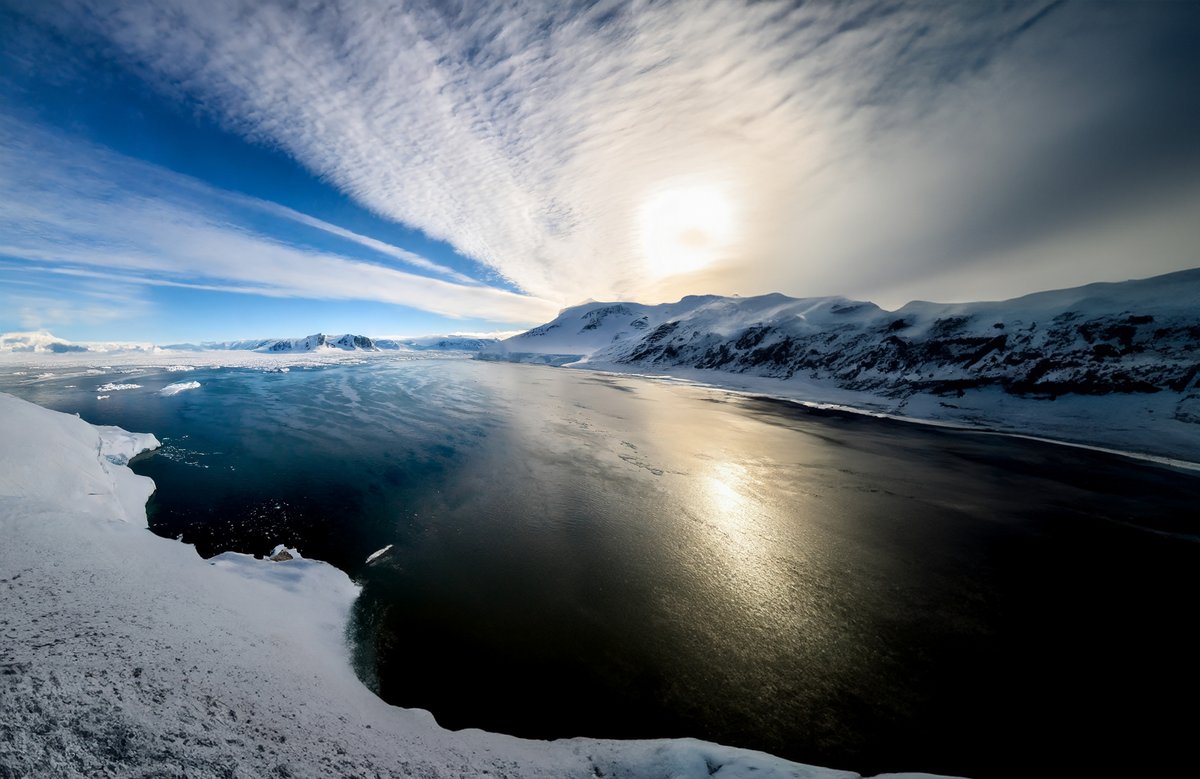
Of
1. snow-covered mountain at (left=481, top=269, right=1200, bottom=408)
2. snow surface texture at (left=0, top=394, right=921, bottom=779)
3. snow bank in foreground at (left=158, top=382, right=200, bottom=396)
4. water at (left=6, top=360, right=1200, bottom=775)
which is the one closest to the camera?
snow surface texture at (left=0, top=394, right=921, bottom=779)

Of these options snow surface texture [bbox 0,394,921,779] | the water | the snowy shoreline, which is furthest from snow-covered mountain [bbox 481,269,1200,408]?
snow surface texture [bbox 0,394,921,779]

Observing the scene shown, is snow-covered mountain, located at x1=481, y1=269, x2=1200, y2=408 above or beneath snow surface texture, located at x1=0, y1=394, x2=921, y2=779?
above

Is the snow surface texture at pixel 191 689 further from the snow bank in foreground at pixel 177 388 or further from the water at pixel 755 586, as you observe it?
the snow bank in foreground at pixel 177 388

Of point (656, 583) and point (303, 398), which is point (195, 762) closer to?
point (656, 583)

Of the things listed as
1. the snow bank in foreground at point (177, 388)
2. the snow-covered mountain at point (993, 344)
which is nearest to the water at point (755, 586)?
the snow-covered mountain at point (993, 344)

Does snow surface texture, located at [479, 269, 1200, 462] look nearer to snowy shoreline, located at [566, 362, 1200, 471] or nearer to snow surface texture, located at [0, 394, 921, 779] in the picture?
snowy shoreline, located at [566, 362, 1200, 471]

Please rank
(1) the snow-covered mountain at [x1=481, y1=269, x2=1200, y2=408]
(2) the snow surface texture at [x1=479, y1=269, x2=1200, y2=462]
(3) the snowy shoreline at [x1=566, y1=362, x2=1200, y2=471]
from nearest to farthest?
1. (3) the snowy shoreline at [x1=566, y1=362, x2=1200, y2=471]
2. (2) the snow surface texture at [x1=479, y1=269, x2=1200, y2=462]
3. (1) the snow-covered mountain at [x1=481, y1=269, x2=1200, y2=408]
